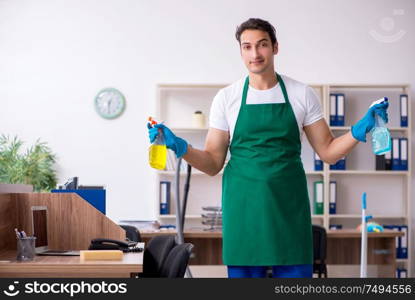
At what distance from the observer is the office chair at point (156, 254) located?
294 centimetres

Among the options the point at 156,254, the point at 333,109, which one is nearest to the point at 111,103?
the point at 333,109

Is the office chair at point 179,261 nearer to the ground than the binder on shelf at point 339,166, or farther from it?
nearer to the ground

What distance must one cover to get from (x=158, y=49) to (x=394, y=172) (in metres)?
2.61

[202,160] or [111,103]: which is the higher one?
[111,103]

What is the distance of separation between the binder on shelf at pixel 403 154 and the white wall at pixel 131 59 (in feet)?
2.37

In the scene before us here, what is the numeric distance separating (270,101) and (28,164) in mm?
4597

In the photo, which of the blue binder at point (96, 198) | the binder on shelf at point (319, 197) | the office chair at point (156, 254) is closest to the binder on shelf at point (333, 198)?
the binder on shelf at point (319, 197)

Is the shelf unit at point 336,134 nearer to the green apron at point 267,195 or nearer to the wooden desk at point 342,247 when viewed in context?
the wooden desk at point 342,247

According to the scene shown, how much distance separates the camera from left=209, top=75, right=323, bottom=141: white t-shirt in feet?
8.68

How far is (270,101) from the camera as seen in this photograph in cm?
264

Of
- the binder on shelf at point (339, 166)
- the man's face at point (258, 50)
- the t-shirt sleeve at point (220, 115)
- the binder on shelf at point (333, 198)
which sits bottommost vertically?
the binder on shelf at point (333, 198)

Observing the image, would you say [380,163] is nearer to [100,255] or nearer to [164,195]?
[164,195]

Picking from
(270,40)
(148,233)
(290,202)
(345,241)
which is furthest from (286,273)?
(345,241)

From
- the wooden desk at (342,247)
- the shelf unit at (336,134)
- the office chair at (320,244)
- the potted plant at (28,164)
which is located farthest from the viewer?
the shelf unit at (336,134)
